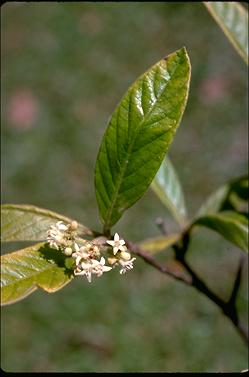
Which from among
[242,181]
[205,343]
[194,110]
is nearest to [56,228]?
[242,181]

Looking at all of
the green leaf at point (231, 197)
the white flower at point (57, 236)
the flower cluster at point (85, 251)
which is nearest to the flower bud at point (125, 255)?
the flower cluster at point (85, 251)

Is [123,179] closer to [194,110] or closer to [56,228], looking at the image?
[56,228]

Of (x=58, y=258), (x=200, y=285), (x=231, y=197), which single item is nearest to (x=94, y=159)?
(x=231, y=197)

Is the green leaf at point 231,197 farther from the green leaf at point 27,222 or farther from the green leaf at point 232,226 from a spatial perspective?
the green leaf at point 27,222

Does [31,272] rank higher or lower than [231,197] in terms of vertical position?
higher

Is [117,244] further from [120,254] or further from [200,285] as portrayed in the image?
[200,285]

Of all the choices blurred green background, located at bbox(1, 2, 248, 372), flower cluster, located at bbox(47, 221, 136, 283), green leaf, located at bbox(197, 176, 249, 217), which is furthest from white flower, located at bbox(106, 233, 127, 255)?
blurred green background, located at bbox(1, 2, 248, 372)

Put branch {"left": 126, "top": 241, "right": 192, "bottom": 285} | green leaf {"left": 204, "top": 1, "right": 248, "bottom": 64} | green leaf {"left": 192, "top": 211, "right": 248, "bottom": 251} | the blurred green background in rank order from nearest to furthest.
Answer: branch {"left": 126, "top": 241, "right": 192, "bottom": 285}, green leaf {"left": 192, "top": 211, "right": 248, "bottom": 251}, green leaf {"left": 204, "top": 1, "right": 248, "bottom": 64}, the blurred green background

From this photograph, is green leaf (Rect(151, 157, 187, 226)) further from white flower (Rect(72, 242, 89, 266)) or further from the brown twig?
white flower (Rect(72, 242, 89, 266))
